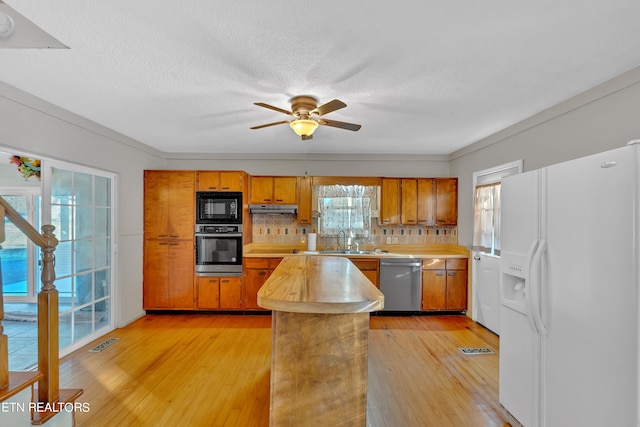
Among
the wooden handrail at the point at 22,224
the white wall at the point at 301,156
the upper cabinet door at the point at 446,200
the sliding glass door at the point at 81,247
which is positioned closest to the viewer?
the wooden handrail at the point at 22,224

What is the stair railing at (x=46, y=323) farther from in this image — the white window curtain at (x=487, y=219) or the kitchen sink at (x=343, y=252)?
the white window curtain at (x=487, y=219)

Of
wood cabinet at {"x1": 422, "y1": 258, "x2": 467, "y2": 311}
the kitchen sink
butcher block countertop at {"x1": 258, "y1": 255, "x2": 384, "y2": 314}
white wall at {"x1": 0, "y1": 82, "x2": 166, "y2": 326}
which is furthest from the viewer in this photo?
the kitchen sink

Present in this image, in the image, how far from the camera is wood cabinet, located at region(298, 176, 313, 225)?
4.68 meters

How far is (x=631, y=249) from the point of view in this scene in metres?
1.29

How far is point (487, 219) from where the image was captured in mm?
3807

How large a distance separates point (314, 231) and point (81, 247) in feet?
9.86

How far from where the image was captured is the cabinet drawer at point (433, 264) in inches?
169

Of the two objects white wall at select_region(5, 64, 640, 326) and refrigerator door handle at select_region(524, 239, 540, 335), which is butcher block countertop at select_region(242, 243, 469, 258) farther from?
refrigerator door handle at select_region(524, 239, 540, 335)

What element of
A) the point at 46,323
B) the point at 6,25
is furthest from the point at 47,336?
the point at 6,25

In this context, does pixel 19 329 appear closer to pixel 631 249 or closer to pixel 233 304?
pixel 233 304

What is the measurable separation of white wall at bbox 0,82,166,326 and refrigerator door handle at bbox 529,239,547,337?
393 cm

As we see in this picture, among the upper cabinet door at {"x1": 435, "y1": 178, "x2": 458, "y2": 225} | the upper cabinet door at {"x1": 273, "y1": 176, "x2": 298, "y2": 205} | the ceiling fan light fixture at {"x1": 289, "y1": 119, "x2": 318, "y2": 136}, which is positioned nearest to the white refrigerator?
the ceiling fan light fixture at {"x1": 289, "y1": 119, "x2": 318, "y2": 136}

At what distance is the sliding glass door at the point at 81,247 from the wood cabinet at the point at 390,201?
12.2ft

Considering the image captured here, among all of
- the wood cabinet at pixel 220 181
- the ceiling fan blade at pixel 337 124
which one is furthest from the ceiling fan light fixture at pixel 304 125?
the wood cabinet at pixel 220 181
